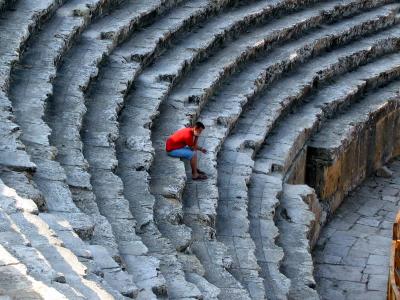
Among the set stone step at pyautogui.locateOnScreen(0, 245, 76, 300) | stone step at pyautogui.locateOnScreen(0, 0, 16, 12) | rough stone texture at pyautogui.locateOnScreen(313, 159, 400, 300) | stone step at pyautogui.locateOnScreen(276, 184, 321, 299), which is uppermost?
stone step at pyautogui.locateOnScreen(0, 0, 16, 12)

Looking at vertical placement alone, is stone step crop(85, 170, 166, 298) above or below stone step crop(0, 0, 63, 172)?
below

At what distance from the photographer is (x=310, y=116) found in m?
15.8

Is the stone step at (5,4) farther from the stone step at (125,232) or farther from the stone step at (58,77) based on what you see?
the stone step at (125,232)

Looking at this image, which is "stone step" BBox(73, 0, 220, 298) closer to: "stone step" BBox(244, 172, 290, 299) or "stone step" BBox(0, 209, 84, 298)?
"stone step" BBox(0, 209, 84, 298)

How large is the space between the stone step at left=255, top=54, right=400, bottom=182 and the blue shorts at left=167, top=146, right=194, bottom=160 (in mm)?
1694

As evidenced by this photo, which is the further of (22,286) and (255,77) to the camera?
(255,77)

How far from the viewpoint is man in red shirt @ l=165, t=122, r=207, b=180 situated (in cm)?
1229

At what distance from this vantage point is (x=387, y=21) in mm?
19266

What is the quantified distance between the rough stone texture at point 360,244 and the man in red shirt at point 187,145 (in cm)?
245

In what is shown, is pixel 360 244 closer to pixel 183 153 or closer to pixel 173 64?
pixel 173 64

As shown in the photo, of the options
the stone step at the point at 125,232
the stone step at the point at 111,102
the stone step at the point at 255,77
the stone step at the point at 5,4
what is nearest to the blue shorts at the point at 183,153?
the stone step at the point at 255,77

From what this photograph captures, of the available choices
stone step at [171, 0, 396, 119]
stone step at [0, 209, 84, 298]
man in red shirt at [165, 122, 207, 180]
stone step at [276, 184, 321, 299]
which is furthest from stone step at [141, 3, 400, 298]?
stone step at [0, 209, 84, 298]

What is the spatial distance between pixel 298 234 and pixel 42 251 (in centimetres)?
579

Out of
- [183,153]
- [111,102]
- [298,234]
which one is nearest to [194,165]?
[183,153]
